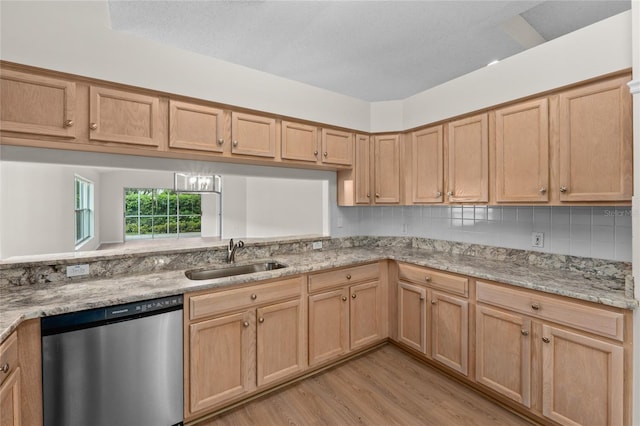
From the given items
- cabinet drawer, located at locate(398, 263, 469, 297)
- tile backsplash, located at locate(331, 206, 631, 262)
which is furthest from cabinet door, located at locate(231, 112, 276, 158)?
cabinet drawer, located at locate(398, 263, 469, 297)

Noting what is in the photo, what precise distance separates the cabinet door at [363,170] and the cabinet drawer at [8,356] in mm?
2600

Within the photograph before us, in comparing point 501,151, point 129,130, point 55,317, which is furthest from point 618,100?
point 55,317

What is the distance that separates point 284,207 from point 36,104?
2.73m

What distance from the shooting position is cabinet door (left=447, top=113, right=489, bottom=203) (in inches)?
95.2

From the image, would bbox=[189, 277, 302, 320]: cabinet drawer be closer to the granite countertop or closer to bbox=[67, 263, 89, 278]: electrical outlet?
the granite countertop

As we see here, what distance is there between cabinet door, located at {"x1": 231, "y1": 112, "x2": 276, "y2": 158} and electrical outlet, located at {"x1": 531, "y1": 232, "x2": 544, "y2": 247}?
→ 2254 mm

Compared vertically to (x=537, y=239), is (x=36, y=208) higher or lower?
higher

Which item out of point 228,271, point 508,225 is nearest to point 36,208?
point 228,271

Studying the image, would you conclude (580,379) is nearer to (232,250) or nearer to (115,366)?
(232,250)

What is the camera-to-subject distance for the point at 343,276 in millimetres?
2551

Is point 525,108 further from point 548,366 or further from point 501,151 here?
point 548,366

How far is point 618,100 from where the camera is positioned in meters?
1.72

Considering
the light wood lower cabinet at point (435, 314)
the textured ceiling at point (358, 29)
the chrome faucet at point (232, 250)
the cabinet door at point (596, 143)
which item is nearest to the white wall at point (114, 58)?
the textured ceiling at point (358, 29)

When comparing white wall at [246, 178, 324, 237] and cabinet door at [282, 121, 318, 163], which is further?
white wall at [246, 178, 324, 237]
